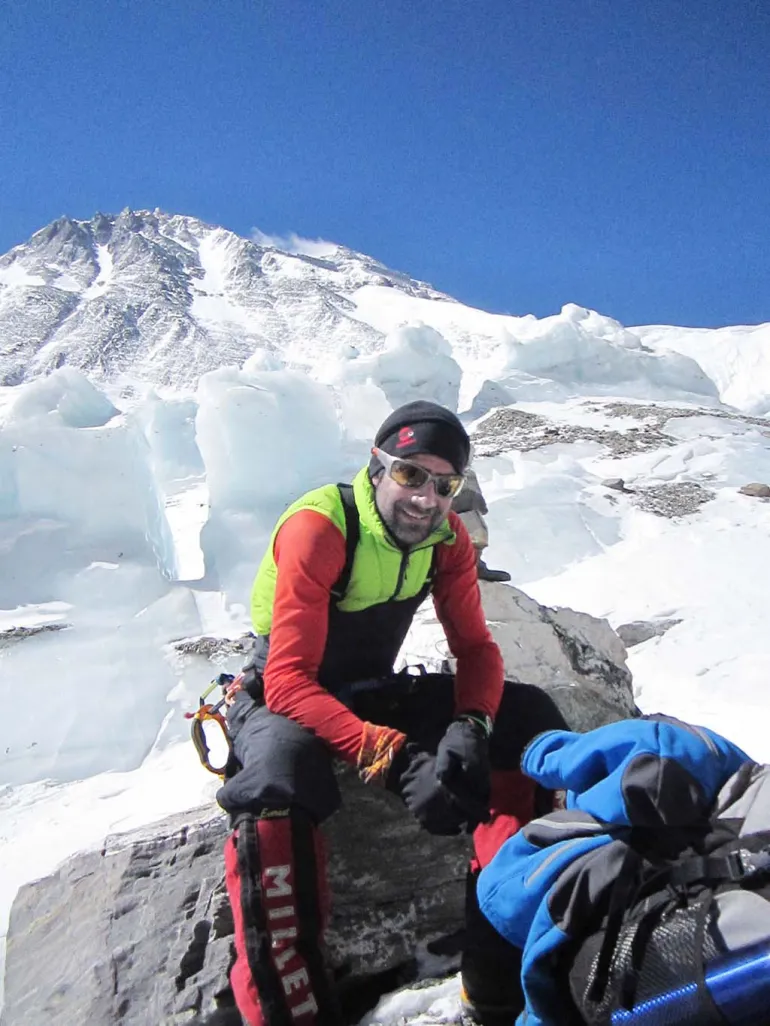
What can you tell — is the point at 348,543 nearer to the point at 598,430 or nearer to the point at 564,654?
the point at 564,654

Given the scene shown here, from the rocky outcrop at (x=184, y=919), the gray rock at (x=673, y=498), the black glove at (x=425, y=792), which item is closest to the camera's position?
the black glove at (x=425, y=792)

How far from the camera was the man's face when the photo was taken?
253 cm

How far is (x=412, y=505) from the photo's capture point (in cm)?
253

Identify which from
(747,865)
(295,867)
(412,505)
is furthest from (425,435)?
(747,865)

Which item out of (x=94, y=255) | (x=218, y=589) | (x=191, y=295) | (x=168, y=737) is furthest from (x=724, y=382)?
(x=94, y=255)

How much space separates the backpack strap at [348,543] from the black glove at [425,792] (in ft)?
2.08

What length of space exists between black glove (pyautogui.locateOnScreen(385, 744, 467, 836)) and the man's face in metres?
0.75

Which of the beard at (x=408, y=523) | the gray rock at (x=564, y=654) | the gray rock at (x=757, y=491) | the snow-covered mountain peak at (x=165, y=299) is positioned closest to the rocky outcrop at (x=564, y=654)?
the gray rock at (x=564, y=654)

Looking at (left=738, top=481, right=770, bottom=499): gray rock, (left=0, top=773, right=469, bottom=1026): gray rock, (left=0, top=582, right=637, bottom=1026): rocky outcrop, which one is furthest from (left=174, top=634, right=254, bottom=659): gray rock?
(left=738, top=481, right=770, bottom=499): gray rock

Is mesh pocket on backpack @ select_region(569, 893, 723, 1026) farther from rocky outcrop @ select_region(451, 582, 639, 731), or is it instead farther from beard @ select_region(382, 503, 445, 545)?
rocky outcrop @ select_region(451, 582, 639, 731)

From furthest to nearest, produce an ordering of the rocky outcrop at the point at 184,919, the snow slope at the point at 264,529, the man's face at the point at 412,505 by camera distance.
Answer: the snow slope at the point at 264,529
the man's face at the point at 412,505
the rocky outcrop at the point at 184,919

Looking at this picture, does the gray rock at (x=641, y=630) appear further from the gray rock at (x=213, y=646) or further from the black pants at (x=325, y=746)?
the black pants at (x=325, y=746)

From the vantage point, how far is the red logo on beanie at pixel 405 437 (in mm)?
2545

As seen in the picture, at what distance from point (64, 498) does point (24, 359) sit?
66.7 meters
